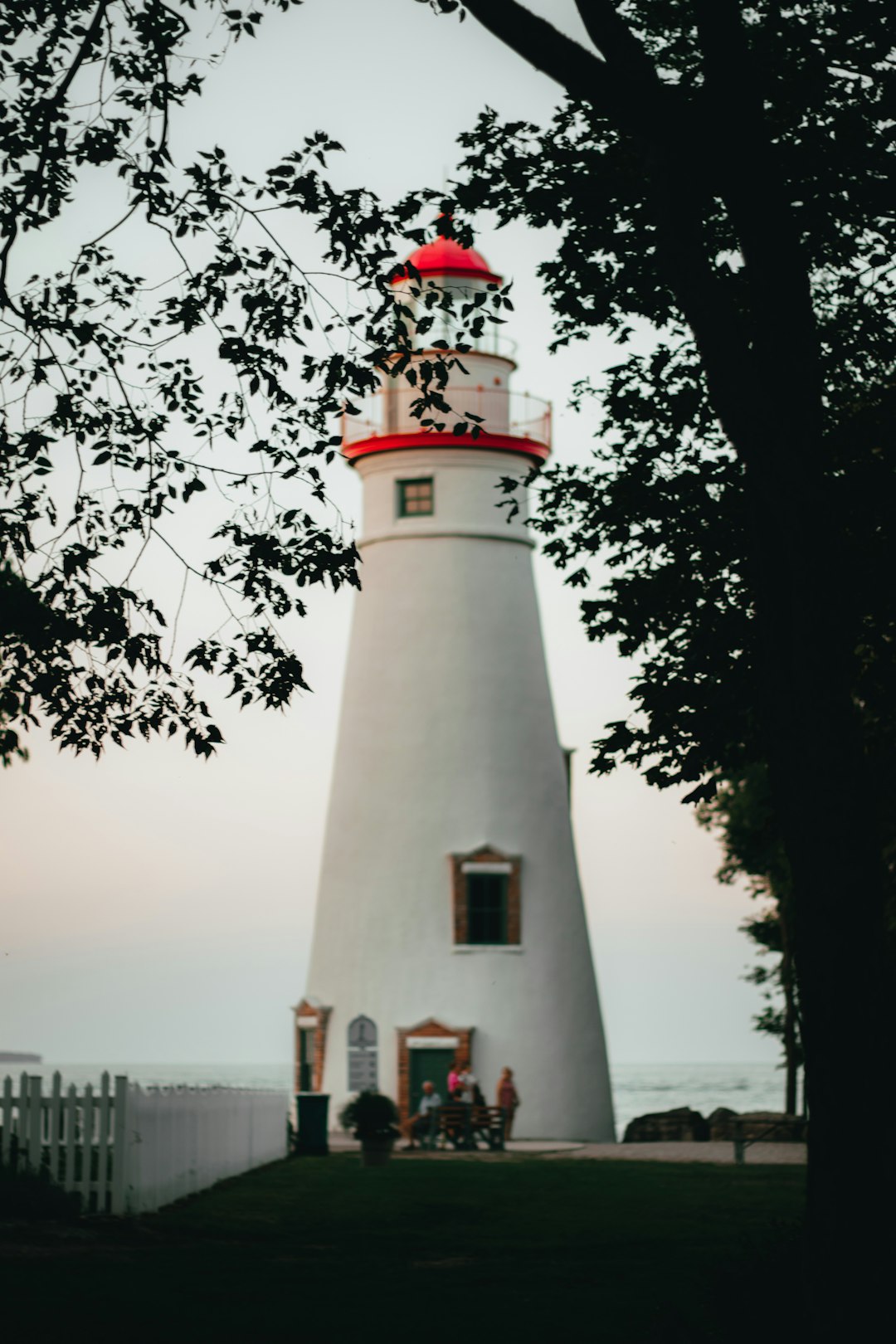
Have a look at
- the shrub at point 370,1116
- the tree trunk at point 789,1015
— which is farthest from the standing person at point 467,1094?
the tree trunk at point 789,1015

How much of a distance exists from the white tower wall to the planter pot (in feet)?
29.1

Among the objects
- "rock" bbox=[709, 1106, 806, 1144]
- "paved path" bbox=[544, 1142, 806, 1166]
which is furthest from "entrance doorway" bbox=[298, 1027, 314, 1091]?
"rock" bbox=[709, 1106, 806, 1144]

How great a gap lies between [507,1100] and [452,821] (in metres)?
5.85

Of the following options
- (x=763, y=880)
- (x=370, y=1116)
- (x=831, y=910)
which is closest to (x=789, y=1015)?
(x=763, y=880)

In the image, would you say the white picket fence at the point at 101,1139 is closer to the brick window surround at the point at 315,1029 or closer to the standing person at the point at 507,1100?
the standing person at the point at 507,1100

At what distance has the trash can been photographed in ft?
105

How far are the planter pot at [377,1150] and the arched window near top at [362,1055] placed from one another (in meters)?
8.44

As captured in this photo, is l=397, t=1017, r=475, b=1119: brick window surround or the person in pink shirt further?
l=397, t=1017, r=475, b=1119: brick window surround

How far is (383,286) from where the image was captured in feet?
42.0

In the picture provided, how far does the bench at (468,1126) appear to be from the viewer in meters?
34.9

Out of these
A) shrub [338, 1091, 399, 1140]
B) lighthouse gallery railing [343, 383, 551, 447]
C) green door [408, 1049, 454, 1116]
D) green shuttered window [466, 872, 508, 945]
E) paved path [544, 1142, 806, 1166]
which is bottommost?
paved path [544, 1142, 806, 1166]

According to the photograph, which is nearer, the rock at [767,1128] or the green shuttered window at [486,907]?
the rock at [767,1128]

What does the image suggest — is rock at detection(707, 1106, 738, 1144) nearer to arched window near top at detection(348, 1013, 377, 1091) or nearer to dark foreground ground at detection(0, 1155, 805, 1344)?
arched window near top at detection(348, 1013, 377, 1091)

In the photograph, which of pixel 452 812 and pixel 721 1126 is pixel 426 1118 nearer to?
pixel 452 812
